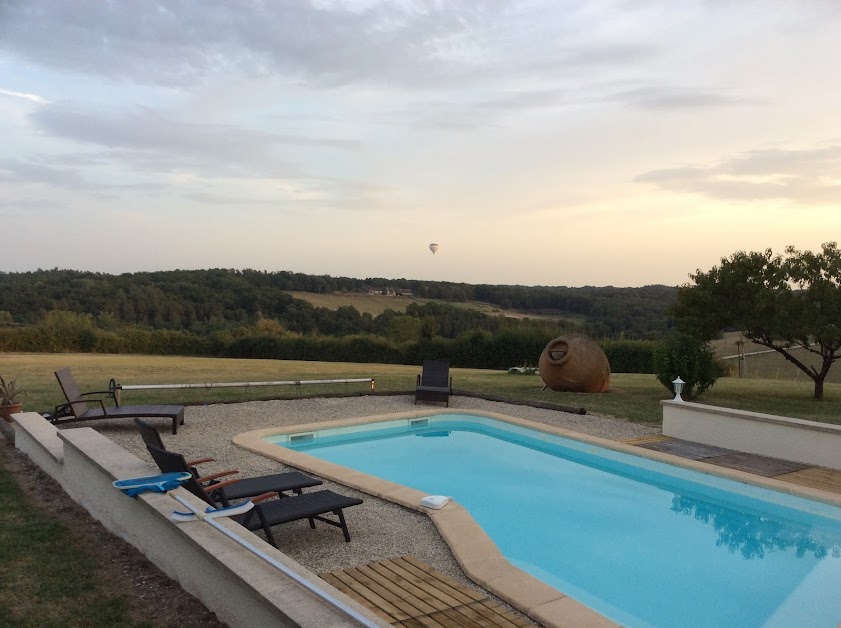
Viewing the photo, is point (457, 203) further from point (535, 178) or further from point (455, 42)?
point (455, 42)

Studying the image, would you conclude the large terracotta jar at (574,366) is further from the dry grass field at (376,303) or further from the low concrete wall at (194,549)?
the dry grass field at (376,303)

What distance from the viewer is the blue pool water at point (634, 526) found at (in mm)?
4781

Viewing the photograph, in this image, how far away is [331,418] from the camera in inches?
426

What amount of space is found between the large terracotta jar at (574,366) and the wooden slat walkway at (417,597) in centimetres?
1051

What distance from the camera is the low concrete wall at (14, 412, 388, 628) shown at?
3.05 m

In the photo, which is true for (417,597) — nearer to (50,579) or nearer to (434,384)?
(50,579)

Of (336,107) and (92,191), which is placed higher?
(336,107)

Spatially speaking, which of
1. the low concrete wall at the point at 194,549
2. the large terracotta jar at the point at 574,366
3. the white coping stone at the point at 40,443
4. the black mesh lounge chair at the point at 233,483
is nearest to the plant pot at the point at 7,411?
the white coping stone at the point at 40,443

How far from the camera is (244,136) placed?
18.2 meters

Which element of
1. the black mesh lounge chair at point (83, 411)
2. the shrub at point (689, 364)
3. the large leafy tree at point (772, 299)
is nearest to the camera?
the black mesh lounge chair at point (83, 411)

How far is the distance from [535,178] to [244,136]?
8.33 meters

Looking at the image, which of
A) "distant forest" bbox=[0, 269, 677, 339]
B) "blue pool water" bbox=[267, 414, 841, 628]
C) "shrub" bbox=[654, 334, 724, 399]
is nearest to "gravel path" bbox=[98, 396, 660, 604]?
"blue pool water" bbox=[267, 414, 841, 628]

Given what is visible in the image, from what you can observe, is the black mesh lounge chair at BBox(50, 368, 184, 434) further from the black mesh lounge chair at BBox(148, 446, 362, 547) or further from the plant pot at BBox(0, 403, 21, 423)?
the black mesh lounge chair at BBox(148, 446, 362, 547)

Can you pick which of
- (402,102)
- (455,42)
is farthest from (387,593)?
(402,102)
